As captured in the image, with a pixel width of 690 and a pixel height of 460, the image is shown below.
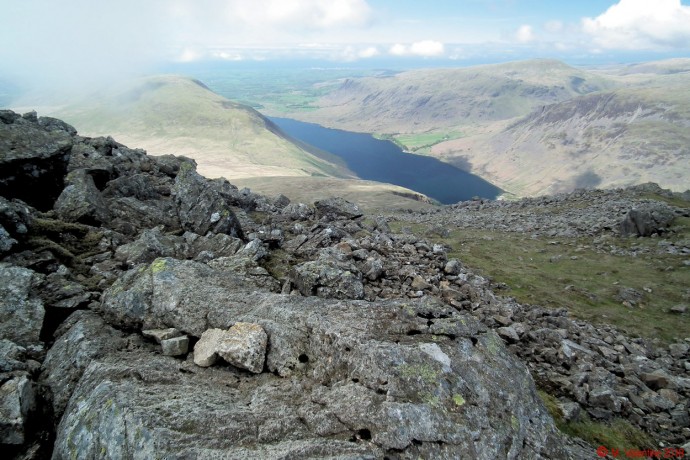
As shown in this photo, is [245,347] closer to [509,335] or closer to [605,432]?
[509,335]

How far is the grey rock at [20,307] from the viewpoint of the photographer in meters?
10.3

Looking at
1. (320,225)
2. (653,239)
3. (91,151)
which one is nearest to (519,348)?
(320,225)

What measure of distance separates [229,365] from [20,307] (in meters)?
6.87

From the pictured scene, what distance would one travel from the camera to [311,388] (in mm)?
9898

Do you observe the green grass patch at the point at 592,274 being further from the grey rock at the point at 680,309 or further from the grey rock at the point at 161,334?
the grey rock at the point at 161,334

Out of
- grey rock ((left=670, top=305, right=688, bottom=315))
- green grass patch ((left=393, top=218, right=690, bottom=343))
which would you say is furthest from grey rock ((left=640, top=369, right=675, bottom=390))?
grey rock ((left=670, top=305, right=688, bottom=315))

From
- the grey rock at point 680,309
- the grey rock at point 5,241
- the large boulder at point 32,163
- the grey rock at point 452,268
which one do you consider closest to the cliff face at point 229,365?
the grey rock at point 5,241

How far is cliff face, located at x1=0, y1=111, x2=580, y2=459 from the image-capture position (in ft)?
26.6

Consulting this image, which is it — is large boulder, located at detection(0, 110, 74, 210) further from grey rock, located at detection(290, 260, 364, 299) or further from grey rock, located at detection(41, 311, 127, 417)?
grey rock, located at detection(290, 260, 364, 299)

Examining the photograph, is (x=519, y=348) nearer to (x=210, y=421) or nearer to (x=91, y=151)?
(x=210, y=421)

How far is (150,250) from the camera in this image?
642 inches

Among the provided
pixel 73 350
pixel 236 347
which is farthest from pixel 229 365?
pixel 73 350

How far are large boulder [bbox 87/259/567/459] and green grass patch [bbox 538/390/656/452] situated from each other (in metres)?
5.15

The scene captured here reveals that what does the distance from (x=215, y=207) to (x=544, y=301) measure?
84.5ft
